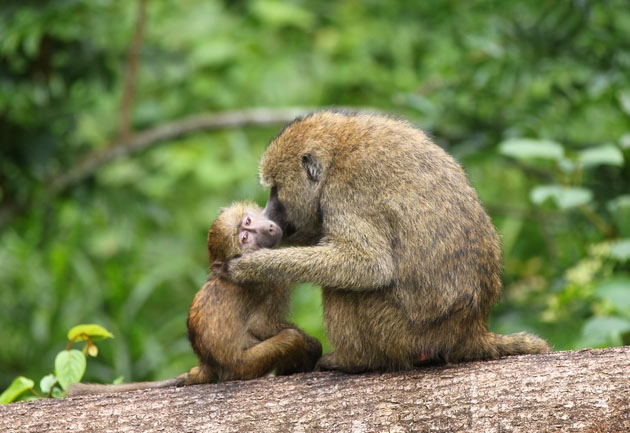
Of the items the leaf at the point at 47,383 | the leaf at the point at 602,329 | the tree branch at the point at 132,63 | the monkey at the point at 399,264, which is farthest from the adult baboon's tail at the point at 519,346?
the tree branch at the point at 132,63

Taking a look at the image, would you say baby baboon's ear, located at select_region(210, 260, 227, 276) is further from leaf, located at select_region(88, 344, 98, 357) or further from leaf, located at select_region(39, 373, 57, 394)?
leaf, located at select_region(39, 373, 57, 394)

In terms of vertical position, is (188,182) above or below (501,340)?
above

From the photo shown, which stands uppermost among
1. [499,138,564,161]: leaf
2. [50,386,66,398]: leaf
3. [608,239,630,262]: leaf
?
[499,138,564,161]: leaf

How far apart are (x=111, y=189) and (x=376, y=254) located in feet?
15.1

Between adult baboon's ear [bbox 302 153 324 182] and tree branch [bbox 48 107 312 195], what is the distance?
3.51 meters

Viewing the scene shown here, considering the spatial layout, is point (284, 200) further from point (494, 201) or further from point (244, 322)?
point (494, 201)

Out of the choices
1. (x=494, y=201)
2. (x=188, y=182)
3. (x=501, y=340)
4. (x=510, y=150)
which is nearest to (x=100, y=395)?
(x=501, y=340)

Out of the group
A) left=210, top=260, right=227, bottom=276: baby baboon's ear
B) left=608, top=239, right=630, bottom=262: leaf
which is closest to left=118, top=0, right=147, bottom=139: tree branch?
left=210, top=260, right=227, bottom=276: baby baboon's ear

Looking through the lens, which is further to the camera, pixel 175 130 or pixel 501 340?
pixel 175 130

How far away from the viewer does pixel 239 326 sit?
4.11 m

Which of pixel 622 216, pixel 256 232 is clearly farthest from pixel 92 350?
pixel 622 216

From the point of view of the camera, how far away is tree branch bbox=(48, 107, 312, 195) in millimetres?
7754

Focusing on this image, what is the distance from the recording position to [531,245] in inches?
310

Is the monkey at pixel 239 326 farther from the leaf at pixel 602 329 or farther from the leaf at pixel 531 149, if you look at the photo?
the leaf at pixel 531 149
